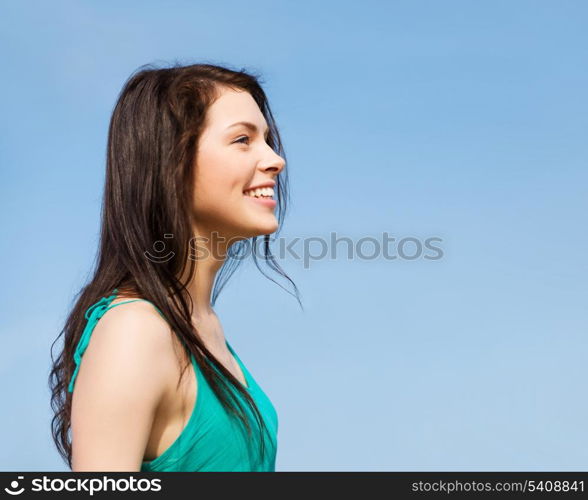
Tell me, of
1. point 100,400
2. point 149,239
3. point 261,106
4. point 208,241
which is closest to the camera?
point 100,400

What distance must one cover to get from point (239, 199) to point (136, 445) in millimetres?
1343

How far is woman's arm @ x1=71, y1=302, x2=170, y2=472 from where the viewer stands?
3.00m

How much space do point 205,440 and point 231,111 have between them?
1.65 metres

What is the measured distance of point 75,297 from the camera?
394cm

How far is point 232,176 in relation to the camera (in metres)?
3.90

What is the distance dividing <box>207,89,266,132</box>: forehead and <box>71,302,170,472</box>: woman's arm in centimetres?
125

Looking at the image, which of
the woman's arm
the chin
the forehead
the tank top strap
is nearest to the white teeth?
the chin

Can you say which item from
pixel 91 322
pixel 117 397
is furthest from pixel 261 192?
pixel 117 397

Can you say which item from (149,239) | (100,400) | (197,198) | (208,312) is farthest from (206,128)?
(100,400)

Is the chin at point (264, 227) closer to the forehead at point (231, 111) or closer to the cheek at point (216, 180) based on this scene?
the cheek at point (216, 180)

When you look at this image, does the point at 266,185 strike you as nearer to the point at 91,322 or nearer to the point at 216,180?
the point at 216,180

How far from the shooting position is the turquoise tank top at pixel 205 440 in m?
3.35

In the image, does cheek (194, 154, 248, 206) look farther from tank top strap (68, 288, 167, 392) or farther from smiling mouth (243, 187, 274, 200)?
tank top strap (68, 288, 167, 392)
